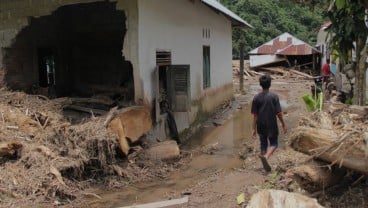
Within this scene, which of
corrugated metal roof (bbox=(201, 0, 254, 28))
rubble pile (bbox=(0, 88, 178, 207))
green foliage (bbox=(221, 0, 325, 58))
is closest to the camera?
rubble pile (bbox=(0, 88, 178, 207))

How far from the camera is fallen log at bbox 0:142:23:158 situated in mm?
6914

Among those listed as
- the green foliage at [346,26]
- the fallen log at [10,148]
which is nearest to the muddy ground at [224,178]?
the fallen log at [10,148]

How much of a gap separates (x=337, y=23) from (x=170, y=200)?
15.7 feet

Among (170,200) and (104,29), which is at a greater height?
(104,29)

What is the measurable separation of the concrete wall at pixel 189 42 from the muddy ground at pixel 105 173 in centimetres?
184

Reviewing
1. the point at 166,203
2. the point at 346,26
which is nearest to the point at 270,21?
the point at 346,26

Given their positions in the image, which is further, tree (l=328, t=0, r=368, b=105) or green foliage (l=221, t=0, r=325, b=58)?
green foliage (l=221, t=0, r=325, b=58)

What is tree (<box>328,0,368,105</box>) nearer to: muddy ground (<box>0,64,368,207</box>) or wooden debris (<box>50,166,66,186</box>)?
muddy ground (<box>0,64,368,207</box>)

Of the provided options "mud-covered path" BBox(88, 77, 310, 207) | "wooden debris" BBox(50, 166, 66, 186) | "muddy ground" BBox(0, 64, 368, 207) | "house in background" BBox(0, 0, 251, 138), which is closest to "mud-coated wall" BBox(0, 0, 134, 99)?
"house in background" BBox(0, 0, 251, 138)

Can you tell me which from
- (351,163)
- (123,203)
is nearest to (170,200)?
(123,203)

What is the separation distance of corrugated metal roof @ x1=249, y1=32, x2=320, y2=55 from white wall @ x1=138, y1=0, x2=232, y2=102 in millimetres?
14590

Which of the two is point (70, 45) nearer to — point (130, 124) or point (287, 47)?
point (130, 124)

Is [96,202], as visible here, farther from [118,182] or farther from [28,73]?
[28,73]

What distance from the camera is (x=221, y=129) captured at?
12922mm
